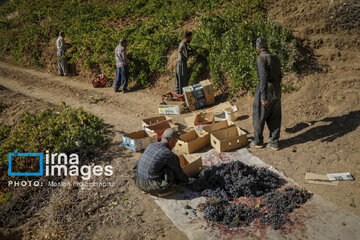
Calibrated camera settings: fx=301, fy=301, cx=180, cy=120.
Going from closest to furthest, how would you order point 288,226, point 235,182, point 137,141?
point 288,226 → point 235,182 → point 137,141

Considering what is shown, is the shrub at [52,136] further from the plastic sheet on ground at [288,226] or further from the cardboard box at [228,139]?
the plastic sheet on ground at [288,226]

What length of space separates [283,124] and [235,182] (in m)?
2.70

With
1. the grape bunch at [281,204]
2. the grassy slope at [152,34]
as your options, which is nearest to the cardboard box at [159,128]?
the grassy slope at [152,34]

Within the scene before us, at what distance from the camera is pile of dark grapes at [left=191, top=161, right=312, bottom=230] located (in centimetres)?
431

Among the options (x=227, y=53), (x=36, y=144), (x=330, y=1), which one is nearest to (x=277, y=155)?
(x=227, y=53)

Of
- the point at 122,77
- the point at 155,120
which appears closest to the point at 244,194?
the point at 155,120

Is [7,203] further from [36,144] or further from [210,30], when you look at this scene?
[210,30]

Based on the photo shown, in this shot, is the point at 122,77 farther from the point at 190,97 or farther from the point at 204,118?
the point at 204,118

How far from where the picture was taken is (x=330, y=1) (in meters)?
8.83

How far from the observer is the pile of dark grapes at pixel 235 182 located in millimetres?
4789

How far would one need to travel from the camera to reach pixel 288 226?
4148 millimetres

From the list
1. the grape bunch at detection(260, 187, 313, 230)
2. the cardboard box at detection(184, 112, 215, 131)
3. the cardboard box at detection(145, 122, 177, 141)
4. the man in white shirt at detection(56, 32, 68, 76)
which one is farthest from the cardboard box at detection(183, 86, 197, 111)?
the man in white shirt at detection(56, 32, 68, 76)

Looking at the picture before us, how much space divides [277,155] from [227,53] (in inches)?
Answer: 152

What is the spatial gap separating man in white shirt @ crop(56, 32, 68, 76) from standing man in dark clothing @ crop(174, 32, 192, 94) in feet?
19.5
